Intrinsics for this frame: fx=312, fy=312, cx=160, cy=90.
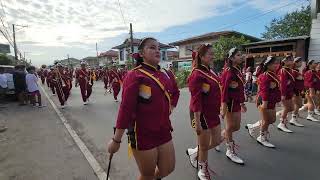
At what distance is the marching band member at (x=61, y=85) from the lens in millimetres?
13746

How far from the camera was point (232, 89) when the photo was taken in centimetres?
530

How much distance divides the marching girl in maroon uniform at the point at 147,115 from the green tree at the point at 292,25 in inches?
1579

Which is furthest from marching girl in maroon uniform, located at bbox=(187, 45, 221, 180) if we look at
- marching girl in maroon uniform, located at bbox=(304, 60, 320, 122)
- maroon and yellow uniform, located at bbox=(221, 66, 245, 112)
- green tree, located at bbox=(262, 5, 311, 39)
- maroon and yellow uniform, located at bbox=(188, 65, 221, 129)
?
green tree, located at bbox=(262, 5, 311, 39)

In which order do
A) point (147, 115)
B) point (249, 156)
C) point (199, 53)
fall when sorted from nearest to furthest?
1. point (147, 115)
2. point (199, 53)
3. point (249, 156)

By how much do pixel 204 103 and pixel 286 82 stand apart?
134 inches

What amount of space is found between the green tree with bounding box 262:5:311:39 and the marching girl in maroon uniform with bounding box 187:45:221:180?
38746 millimetres

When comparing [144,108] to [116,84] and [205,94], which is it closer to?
[205,94]

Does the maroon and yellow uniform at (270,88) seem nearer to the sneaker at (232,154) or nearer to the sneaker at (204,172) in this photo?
the sneaker at (232,154)

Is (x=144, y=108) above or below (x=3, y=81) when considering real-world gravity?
above

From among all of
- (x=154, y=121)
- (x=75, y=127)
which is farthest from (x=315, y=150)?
(x=75, y=127)

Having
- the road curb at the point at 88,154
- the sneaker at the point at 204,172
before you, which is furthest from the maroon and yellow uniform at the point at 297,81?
the road curb at the point at 88,154

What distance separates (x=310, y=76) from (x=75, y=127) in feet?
23.0

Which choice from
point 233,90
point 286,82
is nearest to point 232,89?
point 233,90

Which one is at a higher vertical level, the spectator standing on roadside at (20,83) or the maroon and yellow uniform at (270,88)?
the maroon and yellow uniform at (270,88)
